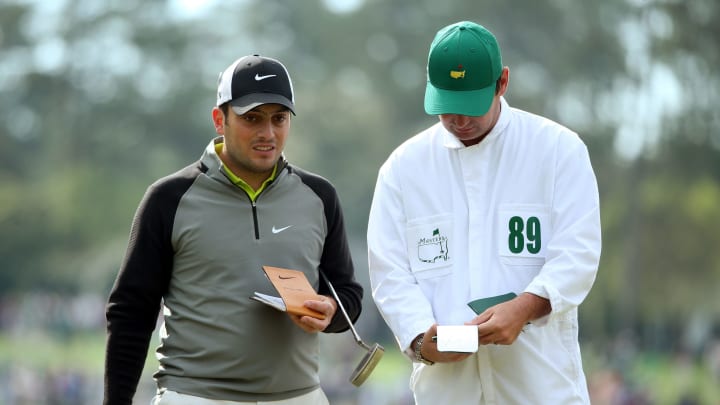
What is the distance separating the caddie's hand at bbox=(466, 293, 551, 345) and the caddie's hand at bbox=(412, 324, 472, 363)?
0.11m

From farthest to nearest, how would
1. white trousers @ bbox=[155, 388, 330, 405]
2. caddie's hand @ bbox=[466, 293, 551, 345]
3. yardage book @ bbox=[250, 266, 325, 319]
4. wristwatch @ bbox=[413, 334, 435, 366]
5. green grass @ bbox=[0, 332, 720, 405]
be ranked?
1. green grass @ bbox=[0, 332, 720, 405]
2. white trousers @ bbox=[155, 388, 330, 405]
3. yardage book @ bbox=[250, 266, 325, 319]
4. wristwatch @ bbox=[413, 334, 435, 366]
5. caddie's hand @ bbox=[466, 293, 551, 345]

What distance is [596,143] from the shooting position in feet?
140

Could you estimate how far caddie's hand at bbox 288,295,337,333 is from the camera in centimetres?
467

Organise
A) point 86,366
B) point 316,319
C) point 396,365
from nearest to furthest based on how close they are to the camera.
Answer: point 316,319 → point 86,366 → point 396,365

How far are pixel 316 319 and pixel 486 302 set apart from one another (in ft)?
2.08

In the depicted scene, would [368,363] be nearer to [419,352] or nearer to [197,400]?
[419,352]

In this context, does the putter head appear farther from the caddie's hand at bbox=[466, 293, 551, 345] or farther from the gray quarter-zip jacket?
the caddie's hand at bbox=[466, 293, 551, 345]

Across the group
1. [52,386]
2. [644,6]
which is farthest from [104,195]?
[644,6]

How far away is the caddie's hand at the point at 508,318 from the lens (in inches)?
172

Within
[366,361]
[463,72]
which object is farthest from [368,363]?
[463,72]

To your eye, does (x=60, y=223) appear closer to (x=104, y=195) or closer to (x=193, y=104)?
(x=104, y=195)

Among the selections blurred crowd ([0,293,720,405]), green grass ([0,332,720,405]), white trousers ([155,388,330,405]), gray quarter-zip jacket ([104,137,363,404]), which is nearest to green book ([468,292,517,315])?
gray quarter-zip jacket ([104,137,363,404])

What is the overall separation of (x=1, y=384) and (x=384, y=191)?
97.0 feet

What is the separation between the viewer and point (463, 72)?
15.1 ft
